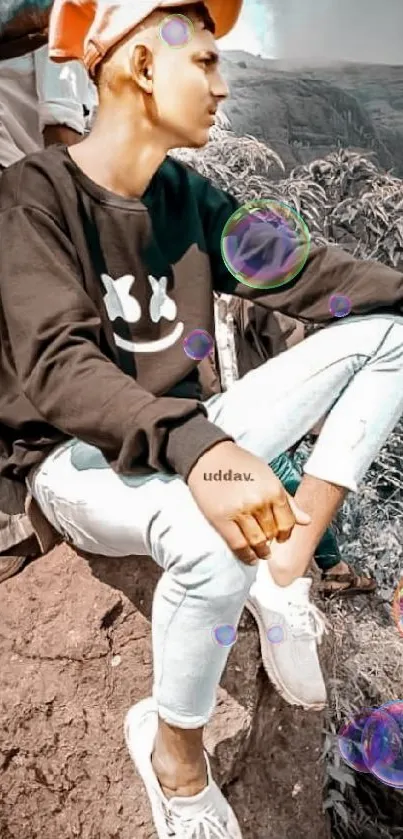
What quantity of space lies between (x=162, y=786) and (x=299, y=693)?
0.82 feet

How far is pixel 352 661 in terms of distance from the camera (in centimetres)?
165

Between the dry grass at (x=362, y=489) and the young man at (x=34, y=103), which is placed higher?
the young man at (x=34, y=103)

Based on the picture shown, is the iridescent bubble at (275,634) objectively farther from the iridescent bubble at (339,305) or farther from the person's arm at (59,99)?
the person's arm at (59,99)

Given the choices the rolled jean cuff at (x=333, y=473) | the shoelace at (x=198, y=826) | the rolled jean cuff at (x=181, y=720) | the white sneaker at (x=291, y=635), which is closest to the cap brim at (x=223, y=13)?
the rolled jean cuff at (x=333, y=473)

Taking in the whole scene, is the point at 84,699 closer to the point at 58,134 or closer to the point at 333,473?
the point at 333,473

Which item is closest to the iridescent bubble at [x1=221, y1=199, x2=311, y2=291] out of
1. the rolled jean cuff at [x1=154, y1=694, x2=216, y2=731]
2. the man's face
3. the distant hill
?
the man's face

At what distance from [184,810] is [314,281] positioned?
0.56 meters

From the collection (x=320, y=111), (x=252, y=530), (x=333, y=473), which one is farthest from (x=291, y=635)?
(x=320, y=111)

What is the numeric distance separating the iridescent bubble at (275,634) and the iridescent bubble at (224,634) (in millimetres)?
244

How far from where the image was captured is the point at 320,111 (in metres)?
2.42

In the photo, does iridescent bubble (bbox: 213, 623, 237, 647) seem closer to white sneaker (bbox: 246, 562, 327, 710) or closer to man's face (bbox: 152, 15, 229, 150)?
white sneaker (bbox: 246, 562, 327, 710)

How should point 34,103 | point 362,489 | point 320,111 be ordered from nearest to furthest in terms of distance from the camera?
point 34,103
point 362,489
point 320,111

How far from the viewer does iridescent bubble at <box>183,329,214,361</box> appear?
951mm

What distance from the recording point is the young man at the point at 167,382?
741 millimetres
